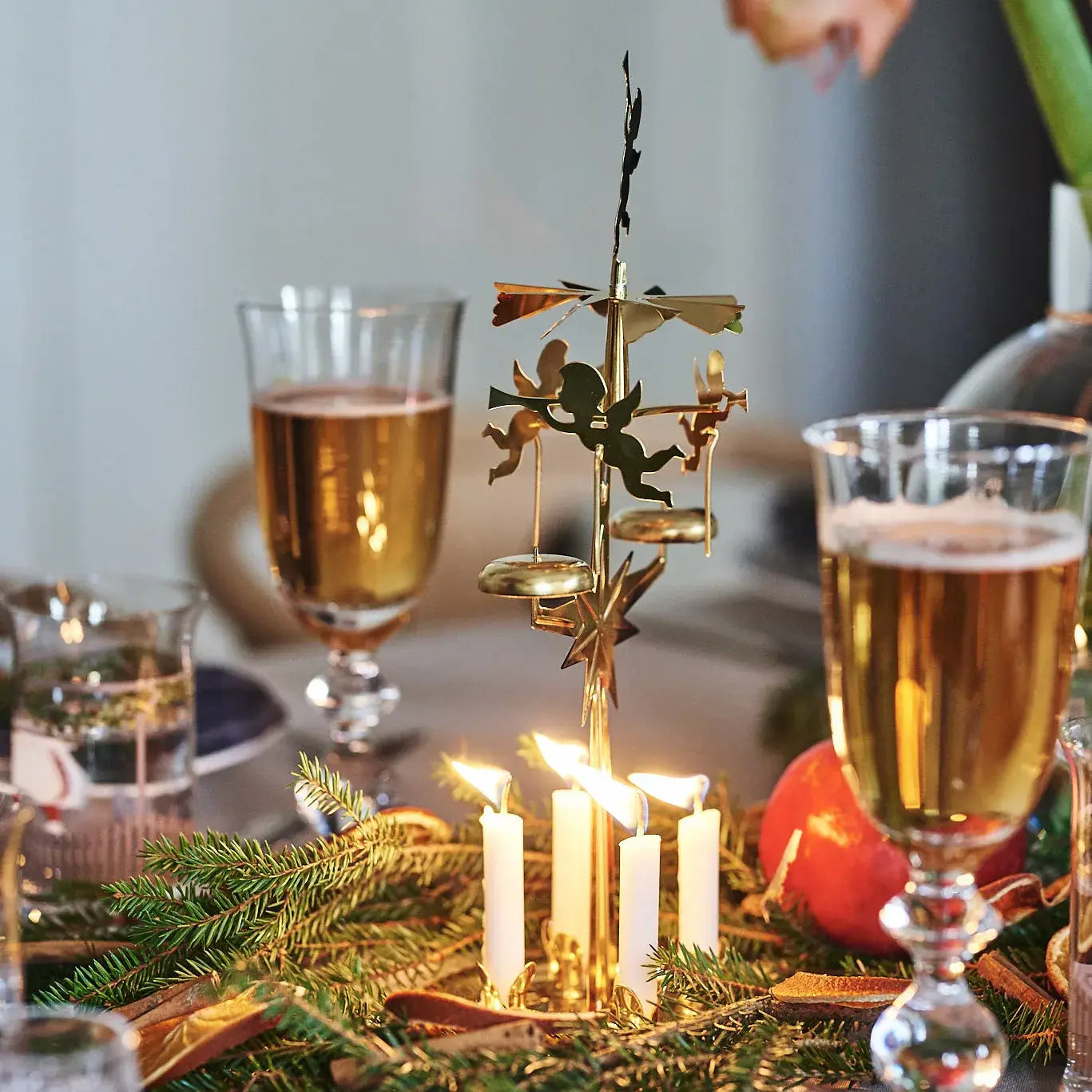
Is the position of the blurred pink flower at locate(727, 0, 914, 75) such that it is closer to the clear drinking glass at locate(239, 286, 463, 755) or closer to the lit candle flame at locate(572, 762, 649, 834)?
the clear drinking glass at locate(239, 286, 463, 755)

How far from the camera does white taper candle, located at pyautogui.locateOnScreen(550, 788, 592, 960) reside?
0.72 meters

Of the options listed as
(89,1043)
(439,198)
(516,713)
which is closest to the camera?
(89,1043)

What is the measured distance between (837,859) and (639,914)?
0.47ft

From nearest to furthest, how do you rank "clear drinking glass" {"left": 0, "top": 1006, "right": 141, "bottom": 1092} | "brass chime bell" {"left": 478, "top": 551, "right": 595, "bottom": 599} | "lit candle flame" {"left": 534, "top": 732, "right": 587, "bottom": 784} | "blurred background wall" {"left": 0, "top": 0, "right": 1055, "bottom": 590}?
"clear drinking glass" {"left": 0, "top": 1006, "right": 141, "bottom": 1092} < "brass chime bell" {"left": 478, "top": 551, "right": 595, "bottom": 599} < "lit candle flame" {"left": 534, "top": 732, "right": 587, "bottom": 784} < "blurred background wall" {"left": 0, "top": 0, "right": 1055, "bottom": 590}

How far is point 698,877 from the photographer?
705 millimetres

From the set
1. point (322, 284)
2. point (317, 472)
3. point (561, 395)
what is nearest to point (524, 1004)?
point (561, 395)

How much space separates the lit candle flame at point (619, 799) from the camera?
2.21ft

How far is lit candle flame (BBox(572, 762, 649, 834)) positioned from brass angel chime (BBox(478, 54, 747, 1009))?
0.04 feet

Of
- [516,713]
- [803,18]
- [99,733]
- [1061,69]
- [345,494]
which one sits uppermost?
[803,18]

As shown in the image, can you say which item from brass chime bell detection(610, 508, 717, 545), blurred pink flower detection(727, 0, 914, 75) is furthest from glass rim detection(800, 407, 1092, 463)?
blurred pink flower detection(727, 0, 914, 75)

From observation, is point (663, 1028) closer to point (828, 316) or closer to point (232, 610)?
point (232, 610)

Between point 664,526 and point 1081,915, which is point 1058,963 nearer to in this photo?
point 1081,915

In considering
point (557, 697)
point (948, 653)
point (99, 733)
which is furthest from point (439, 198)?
point (948, 653)

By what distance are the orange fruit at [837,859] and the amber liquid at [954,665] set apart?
0.22m
